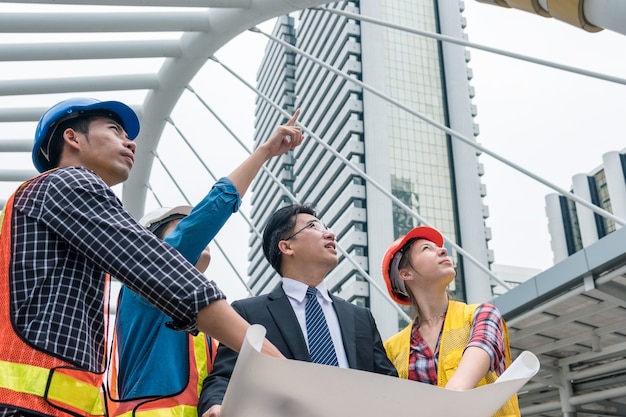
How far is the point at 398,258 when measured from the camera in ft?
10.1

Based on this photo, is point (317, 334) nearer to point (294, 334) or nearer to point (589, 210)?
point (294, 334)

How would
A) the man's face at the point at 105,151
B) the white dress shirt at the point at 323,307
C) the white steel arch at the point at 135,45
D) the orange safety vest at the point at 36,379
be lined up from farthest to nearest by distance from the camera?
the white steel arch at the point at 135,45 < the white dress shirt at the point at 323,307 < the man's face at the point at 105,151 < the orange safety vest at the point at 36,379

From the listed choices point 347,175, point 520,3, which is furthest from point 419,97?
point 520,3

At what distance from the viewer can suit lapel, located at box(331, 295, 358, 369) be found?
234 centimetres

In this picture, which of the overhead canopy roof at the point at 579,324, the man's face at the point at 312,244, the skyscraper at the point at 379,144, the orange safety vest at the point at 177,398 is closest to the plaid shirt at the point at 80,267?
the orange safety vest at the point at 177,398

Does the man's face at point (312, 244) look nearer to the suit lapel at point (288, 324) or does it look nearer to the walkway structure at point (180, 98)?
the suit lapel at point (288, 324)

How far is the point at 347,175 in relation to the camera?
5884cm

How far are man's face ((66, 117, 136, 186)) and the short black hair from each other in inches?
41.6

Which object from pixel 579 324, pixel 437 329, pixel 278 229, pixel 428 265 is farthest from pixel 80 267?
pixel 579 324

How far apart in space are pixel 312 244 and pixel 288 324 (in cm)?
50

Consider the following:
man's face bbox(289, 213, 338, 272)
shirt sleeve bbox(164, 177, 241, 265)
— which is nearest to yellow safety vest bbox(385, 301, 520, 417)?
man's face bbox(289, 213, 338, 272)

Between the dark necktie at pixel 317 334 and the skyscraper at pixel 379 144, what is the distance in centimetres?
4988

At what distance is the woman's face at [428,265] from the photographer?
9.33 ft

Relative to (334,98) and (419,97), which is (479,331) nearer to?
(334,98)
